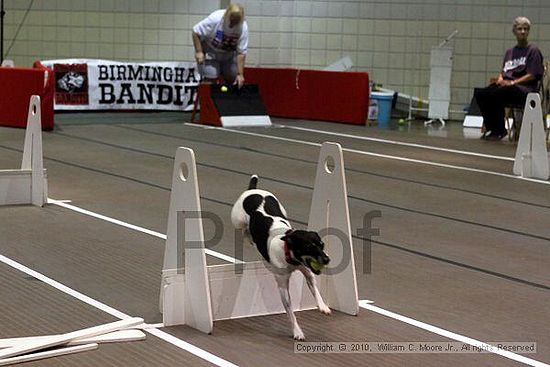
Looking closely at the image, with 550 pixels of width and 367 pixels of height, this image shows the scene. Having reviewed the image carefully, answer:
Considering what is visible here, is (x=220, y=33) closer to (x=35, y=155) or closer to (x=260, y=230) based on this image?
(x=35, y=155)

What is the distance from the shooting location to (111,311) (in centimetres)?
457

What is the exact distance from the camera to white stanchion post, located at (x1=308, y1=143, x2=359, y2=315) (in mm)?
4648

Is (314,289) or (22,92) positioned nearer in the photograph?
(314,289)

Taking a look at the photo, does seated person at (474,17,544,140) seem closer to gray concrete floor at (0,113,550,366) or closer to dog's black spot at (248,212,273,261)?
gray concrete floor at (0,113,550,366)

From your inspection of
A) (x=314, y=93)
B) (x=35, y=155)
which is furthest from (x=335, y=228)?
(x=314, y=93)

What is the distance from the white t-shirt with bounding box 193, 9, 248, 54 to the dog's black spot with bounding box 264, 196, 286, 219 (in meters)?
8.92

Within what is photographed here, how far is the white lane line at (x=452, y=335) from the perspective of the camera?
4027 mm

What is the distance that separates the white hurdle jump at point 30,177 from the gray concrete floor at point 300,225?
5.7 inches

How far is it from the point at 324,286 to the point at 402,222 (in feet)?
7.64

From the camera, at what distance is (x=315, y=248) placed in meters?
4.01

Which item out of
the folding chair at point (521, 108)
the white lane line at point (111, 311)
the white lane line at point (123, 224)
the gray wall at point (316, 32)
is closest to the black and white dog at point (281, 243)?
the white lane line at point (111, 311)

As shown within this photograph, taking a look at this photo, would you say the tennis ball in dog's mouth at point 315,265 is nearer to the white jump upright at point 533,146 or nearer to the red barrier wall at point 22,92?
the white jump upright at point 533,146

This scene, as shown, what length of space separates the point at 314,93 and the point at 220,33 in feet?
6.06

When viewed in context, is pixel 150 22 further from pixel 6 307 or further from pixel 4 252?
pixel 6 307
